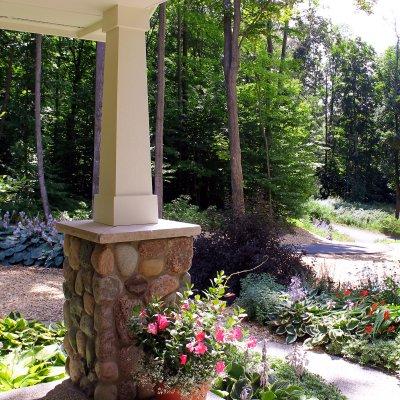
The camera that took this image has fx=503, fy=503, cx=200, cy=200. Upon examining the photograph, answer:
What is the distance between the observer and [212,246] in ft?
21.1

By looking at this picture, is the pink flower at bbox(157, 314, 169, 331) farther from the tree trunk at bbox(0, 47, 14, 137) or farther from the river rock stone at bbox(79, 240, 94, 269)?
the tree trunk at bbox(0, 47, 14, 137)

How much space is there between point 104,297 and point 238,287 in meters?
3.65

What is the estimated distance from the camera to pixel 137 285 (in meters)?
2.75

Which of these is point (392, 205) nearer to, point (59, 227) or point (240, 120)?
point (240, 120)

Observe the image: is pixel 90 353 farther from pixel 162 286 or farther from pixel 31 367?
pixel 31 367

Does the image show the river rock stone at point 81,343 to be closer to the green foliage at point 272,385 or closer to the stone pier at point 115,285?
the stone pier at point 115,285

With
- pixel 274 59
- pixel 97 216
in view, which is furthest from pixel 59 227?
pixel 274 59

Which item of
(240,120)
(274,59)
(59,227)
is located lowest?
(59,227)

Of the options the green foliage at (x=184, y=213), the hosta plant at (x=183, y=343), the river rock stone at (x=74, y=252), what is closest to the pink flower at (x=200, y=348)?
the hosta plant at (x=183, y=343)

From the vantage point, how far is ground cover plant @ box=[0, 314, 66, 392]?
310cm

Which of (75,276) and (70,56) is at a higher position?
(70,56)

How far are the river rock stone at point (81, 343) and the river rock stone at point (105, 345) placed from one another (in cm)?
20

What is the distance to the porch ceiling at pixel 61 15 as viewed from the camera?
2.88 m

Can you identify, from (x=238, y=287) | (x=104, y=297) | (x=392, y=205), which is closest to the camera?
(x=104, y=297)
